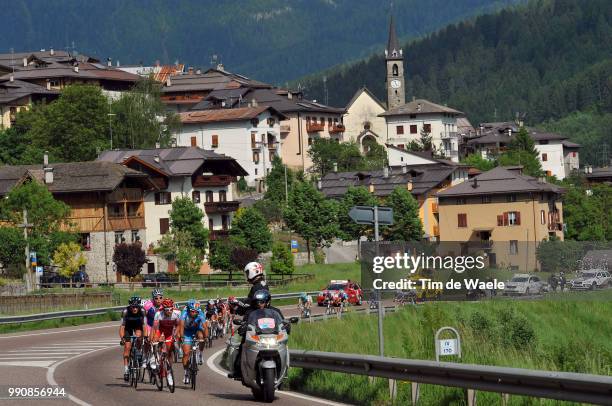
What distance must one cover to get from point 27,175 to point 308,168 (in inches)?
2719

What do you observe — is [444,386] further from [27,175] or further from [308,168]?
[308,168]

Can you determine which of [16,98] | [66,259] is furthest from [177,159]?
[16,98]

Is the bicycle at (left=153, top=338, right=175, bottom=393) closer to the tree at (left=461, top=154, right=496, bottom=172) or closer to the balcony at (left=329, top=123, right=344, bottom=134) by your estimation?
the tree at (left=461, top=154, right=496, bottom=172)

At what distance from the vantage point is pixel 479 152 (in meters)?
186

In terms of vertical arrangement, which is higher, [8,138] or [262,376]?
[8,138]

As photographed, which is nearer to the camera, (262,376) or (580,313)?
(262,376)

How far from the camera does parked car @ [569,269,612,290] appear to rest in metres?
38.9

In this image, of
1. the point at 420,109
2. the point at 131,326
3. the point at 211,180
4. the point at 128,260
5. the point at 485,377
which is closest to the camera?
the point at 485,377

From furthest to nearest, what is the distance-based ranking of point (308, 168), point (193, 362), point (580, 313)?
1. point (308, 168)
2. point (580, 313)
3. point (193, 362)

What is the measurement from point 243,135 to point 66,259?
221 ft

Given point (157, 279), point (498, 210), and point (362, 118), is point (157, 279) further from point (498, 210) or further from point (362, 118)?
point (362, 118)

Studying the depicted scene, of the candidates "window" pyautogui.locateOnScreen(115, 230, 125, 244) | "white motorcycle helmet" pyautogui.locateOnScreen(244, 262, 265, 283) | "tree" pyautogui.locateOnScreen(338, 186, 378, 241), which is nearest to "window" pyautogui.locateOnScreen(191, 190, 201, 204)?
"tree" pyautogui.locateOnScreen(338, 186, 378, 241)

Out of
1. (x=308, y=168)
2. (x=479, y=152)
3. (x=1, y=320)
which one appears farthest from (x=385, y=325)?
(x=479, y=152)

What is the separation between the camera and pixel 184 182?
109188 mm
